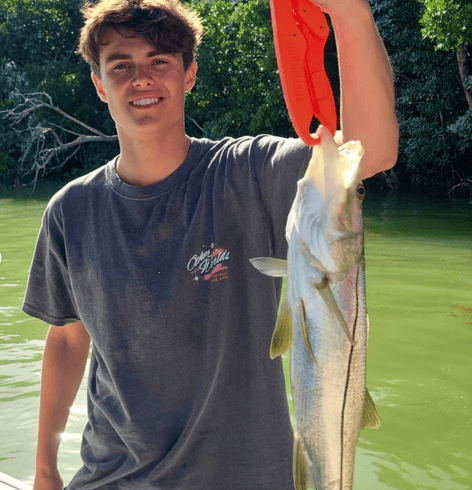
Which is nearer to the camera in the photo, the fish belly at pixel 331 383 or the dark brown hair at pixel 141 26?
the fish belly at pixel 331 383

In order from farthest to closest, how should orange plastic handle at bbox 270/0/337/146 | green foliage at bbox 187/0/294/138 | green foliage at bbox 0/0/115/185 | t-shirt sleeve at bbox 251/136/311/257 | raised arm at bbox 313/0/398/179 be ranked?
green foliage at bbox 0/0/115/185
green foliage at bbox 187/0/294/138
t-shirt sleeve at bbox 251/136/311/257
raised arm at bbox 313/0/398/179
orange plastic handle at bbox 270/0/337/146

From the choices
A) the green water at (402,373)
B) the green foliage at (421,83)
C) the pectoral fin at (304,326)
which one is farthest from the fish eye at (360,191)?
the green foliage at (421,83)

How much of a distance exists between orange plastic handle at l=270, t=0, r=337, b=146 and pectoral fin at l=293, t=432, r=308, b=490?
0.64m

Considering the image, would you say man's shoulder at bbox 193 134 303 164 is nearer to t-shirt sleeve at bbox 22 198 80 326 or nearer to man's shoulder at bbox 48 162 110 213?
man's shoulder at bbox 48 162 110 213

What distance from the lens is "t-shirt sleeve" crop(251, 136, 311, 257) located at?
1.83 m

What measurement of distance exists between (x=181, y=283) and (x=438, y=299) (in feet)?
23.1

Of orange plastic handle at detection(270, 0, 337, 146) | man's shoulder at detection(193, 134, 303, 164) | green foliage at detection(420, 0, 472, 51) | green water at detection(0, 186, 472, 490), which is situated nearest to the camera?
orange plastic handle at detection(270, 0, 337, 146)

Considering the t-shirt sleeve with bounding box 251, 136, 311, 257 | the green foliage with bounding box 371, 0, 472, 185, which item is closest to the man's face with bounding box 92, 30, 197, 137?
the t-shirt sleeve with bounding box 251, 136, 311, 257

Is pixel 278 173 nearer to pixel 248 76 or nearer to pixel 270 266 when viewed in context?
pixel 270 266

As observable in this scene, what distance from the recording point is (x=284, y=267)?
4.89 ft

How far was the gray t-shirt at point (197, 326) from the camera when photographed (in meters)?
2.00

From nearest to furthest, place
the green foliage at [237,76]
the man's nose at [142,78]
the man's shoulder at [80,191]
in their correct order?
1. the man's nose at [142,78]
2. the man's shoulder at [80,191]
3. the green foliage at [237,76]

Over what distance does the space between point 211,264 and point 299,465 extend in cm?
68

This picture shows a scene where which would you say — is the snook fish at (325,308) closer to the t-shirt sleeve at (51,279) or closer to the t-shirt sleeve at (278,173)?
the t-shirt sleeve at (278,173)
